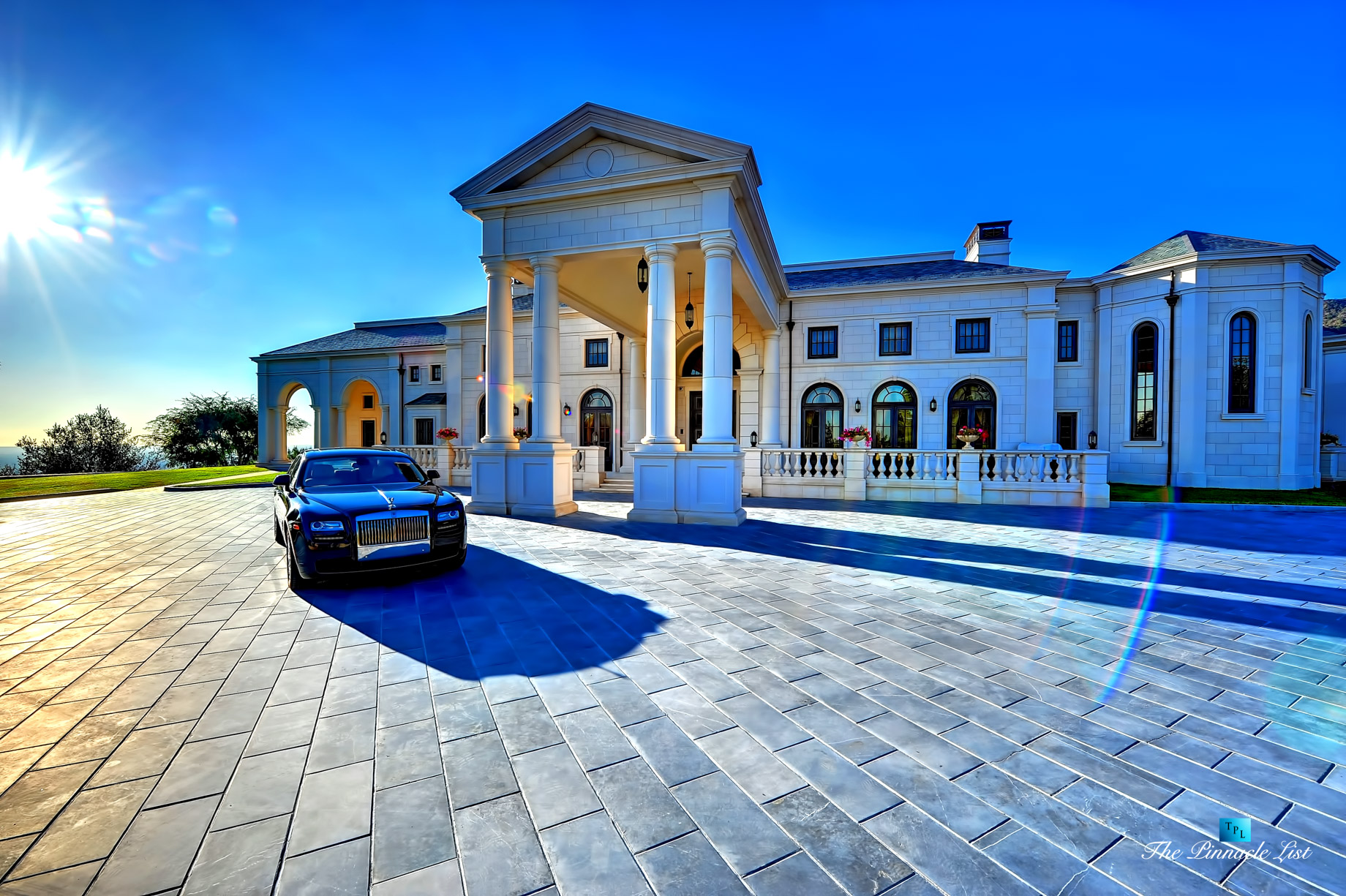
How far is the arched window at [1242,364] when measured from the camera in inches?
714

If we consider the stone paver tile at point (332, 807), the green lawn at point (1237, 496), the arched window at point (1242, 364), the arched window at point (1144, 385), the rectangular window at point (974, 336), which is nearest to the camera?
the stone paver tile at point (332, 807)

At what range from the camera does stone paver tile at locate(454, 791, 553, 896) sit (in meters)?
1.86

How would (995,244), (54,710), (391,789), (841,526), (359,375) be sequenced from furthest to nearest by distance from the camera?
(359,375) → (995,244) → (841,526) → (54,710) → (391,789)

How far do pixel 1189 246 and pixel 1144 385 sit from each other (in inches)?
197

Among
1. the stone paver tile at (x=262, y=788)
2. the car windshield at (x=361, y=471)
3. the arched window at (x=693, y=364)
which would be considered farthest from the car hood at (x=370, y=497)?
the arched window at (x=693, y=364)

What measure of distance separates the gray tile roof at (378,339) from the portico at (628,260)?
18844mm

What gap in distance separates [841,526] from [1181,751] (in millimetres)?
7524

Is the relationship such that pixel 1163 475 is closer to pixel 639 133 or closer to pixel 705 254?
pixel 705 254

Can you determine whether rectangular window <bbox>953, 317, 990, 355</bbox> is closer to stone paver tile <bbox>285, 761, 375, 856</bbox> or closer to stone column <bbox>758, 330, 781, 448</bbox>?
stone column <bbox>758, 330, 781, 448</bbox>

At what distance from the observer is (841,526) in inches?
403

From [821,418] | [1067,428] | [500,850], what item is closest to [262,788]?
[500,850]

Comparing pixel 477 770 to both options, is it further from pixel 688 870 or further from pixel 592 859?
pixel 688 870

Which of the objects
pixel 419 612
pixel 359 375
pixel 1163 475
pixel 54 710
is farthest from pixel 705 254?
pixel 359 375

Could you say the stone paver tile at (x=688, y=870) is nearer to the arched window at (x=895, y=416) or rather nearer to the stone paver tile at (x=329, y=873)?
the stone paver tile at (x=329, y=873)
